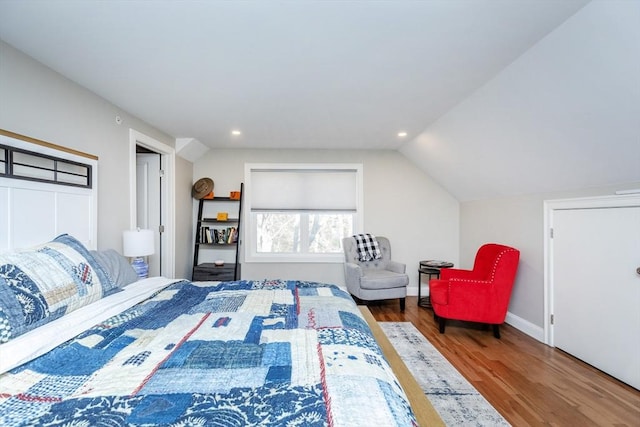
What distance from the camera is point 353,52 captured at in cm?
193

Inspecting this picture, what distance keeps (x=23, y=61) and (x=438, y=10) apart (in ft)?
8.61

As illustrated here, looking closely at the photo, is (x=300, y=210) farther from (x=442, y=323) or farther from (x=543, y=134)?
(x=543, y=134)

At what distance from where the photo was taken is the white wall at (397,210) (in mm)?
4602

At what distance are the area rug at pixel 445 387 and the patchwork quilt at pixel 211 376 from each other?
1.01 m

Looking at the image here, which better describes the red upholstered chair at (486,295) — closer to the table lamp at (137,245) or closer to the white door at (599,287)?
the white door at (599,287)

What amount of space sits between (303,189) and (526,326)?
3.28m

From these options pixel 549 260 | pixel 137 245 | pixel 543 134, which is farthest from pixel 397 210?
pixel 137 245

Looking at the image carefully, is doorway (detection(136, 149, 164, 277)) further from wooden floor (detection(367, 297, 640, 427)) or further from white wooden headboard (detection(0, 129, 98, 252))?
wooden floor (detection(367, 297, 640, 427))

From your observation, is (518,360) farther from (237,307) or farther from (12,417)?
(12,417)

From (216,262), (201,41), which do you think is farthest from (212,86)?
(216,262)

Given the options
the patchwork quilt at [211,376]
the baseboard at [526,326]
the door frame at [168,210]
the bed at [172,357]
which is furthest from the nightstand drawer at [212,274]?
the baseboard at [526,326]

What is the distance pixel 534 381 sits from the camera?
2195 millimetres

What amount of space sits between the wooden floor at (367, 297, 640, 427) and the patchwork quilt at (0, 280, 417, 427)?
1411mm

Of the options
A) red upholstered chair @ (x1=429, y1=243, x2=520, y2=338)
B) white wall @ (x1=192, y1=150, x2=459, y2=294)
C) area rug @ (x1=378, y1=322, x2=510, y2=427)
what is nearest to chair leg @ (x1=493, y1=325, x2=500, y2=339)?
red upholstered chair @ (x1=429, y1=243, x2=520, y2=338)
